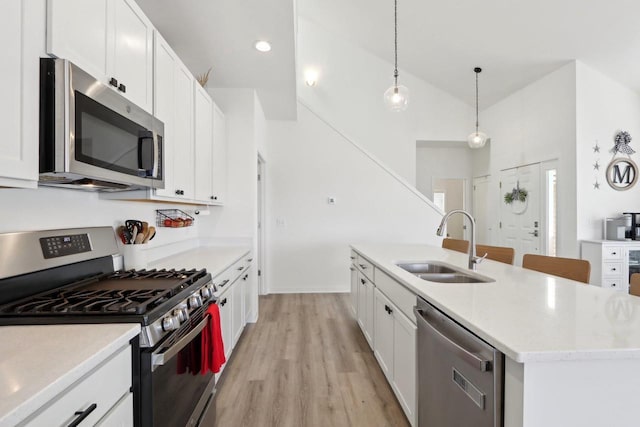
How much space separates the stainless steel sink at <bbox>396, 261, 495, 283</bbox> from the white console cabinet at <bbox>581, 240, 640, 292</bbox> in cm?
297

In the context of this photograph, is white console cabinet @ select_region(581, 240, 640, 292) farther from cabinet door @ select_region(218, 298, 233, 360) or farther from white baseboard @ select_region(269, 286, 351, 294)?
cabinet door @ select_region(218, 298, 233, 360)

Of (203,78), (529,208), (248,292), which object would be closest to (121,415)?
(248,292)

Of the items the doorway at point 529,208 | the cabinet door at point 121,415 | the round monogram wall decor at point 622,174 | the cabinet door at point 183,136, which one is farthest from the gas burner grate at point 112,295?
the round monogram wall decor at point 622,174

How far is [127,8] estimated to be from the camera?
1615 mm

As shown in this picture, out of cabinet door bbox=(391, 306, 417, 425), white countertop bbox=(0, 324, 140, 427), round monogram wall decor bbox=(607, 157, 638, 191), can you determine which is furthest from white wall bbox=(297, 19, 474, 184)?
white countertop bbox=(0, 324, 140, 427)

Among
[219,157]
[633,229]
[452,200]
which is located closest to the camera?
[219,157]

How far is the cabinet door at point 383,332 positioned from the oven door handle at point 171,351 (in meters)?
1.18

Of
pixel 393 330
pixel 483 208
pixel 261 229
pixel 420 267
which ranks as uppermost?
pixel 483 208

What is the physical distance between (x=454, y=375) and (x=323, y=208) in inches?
157

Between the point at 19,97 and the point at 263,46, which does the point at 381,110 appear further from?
the point at 19,97

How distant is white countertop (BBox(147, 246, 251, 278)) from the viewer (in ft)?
7.39

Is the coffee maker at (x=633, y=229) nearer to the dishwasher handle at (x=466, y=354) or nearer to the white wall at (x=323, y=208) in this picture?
the white wall at (x=323, y=208)

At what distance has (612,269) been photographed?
395 cm

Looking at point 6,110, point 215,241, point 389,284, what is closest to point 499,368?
point 389,284
